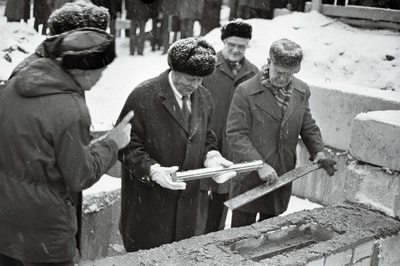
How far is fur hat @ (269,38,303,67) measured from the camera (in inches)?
139

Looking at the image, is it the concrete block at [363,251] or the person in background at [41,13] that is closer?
the concrete block at [363,251]

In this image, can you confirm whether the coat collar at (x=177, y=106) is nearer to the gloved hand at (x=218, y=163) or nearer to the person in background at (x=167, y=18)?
the gloved hand at (x=218, y=163)

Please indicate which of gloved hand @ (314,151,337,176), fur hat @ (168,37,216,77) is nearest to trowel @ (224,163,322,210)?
gloved hand @ (314,151,337,176)

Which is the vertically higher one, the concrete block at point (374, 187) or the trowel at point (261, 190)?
the concrete block at point (374, 187)

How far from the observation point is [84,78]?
7.54ft

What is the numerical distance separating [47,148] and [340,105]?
375cm

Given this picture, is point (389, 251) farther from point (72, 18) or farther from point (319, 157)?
point (72, 18)

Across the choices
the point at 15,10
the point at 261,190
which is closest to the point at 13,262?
the point at 261,190

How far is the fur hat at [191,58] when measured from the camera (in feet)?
10.0

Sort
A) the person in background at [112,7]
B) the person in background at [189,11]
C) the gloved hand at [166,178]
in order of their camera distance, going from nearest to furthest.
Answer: the gloved hand at [166,178], the person in background at [112,7], the person in background at [189,11]

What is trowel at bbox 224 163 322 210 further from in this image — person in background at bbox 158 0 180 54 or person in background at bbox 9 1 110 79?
person in background at bbox 158 0 180 54

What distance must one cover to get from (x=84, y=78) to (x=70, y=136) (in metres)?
0.30

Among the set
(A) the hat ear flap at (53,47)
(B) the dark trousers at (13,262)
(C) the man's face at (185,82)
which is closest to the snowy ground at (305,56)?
(C) the man's face at (185,82)

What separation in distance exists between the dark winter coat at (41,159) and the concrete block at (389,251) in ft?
5.80
